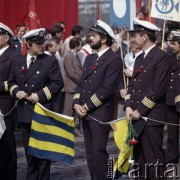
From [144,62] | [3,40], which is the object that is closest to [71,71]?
[3,40]

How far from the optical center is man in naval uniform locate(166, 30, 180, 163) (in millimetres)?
11266

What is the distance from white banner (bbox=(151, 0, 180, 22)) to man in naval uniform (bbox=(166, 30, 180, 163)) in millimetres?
703

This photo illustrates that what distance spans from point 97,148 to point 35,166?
94 centimetres

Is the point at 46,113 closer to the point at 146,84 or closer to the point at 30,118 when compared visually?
the point at 30,118

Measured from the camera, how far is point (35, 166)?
9938 millimetres

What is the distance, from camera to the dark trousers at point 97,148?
9.46m

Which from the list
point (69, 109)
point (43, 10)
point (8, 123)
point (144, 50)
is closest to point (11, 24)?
point (43, 10)

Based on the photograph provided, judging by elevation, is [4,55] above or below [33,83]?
above

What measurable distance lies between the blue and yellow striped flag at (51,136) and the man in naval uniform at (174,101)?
1.77 m

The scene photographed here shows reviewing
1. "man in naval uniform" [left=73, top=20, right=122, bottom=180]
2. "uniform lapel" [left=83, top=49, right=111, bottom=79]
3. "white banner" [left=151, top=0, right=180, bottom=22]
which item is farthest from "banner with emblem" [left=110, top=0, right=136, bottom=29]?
"uniform lapel" [left=83, top=49, right=111, bottom=79]

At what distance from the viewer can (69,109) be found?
15180mm

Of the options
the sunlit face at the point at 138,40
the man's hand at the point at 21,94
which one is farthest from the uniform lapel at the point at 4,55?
the sunlit face at the point at 138,40

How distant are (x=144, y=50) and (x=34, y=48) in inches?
58.3

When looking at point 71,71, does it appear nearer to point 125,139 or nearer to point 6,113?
point 6,113
